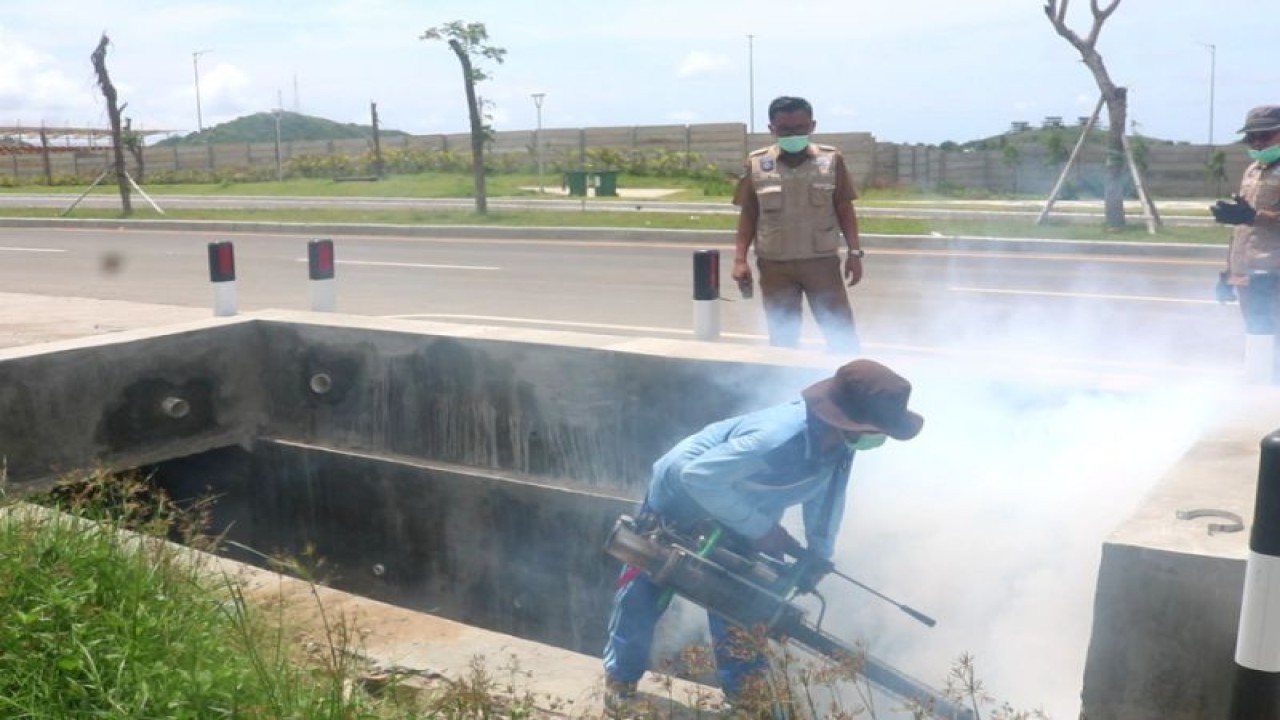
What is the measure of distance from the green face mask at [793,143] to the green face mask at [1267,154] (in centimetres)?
190

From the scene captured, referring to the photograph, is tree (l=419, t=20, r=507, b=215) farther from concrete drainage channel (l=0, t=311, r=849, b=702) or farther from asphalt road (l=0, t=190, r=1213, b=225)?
concrete drainage channel (l=0, t=311, r=849, b=702)

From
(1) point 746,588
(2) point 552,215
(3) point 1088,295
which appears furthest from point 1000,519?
(2) point 552,215

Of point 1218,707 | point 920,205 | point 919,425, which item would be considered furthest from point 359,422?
point 920,205

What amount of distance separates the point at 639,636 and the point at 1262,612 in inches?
72.6

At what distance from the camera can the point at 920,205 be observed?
27844 millimetres

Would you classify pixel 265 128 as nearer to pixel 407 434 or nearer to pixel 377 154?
pixel 377 154

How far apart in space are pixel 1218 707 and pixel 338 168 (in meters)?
44.0

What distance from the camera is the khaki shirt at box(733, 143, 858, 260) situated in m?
6.16

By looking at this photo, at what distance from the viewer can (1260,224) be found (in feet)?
19.1

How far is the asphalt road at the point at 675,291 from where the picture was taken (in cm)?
913

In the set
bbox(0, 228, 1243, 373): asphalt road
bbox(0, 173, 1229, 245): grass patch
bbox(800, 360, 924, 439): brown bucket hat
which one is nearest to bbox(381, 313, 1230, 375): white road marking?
bbox(0, 228, 1243, 373): asphalt road

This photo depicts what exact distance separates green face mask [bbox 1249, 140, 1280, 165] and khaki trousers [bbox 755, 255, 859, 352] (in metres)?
1.85

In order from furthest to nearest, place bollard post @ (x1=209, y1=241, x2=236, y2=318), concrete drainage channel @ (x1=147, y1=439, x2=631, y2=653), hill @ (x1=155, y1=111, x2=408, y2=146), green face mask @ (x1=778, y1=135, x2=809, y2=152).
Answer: hill @ (x1=155, y1=111, x2=408, y2=146) → bollard post @ (x1=209, y1=241, x2=236, y2=318) → green face mask @ (x1=778, y1=135, x2=809, y2=152) → concrete drainage channel @ (x1=147, y1=439, x2=631, y2=653)

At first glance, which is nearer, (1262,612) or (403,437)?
(1262,612)
